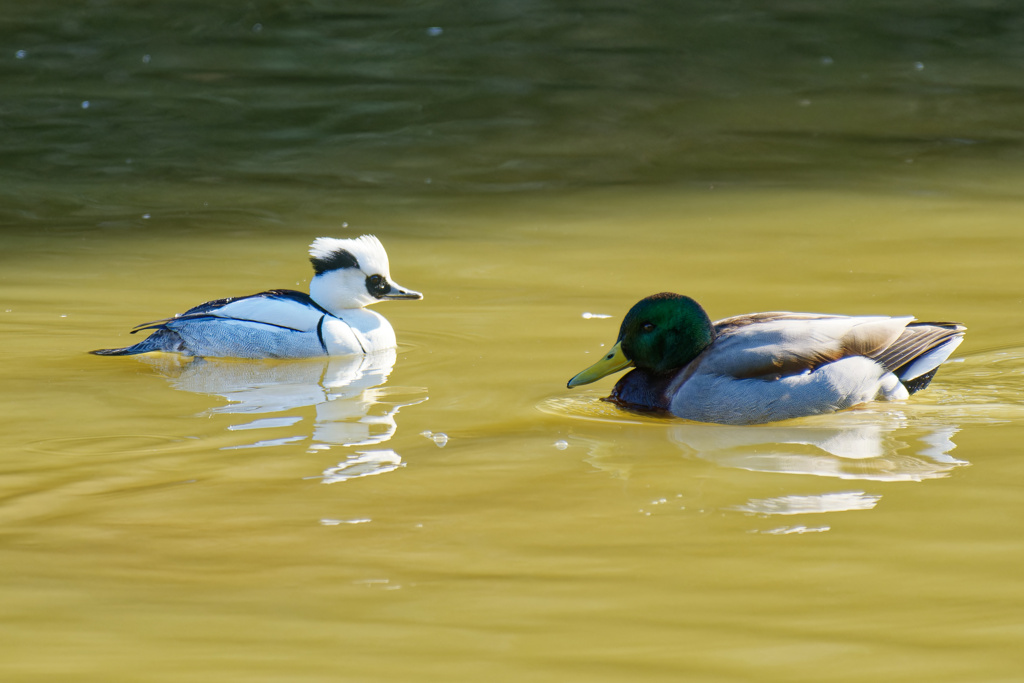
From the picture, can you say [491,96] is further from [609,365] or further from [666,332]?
[666,332]

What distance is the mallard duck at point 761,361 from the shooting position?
5.64 m

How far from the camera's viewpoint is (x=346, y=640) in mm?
3564

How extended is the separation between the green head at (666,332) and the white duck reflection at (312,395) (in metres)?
1.03

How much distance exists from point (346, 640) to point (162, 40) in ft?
47.6

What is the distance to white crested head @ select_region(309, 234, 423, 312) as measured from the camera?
745 cm

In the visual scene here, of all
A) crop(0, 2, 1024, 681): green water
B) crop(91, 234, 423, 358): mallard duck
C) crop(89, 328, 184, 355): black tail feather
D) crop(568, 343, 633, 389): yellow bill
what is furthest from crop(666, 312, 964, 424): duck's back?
crop(89, 328, 184, 355): black tail feather

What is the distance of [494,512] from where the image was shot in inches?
182

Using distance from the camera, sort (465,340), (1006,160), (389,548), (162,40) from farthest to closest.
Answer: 1. (162,40)
2. (1006,160)
3. (465,340)
4. (389,548)

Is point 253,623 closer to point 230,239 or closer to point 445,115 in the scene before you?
→ point 230,239

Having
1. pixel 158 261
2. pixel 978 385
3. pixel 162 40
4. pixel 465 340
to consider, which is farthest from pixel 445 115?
pixel 978 385

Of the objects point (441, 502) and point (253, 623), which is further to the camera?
point (441, 502)

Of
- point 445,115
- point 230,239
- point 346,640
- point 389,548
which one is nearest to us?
point 346,640

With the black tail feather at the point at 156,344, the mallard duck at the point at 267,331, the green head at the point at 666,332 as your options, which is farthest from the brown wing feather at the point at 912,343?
the black tail feather at the point at 156,344

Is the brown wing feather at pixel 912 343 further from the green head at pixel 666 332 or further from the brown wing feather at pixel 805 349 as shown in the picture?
the green head at pixel 666 332
